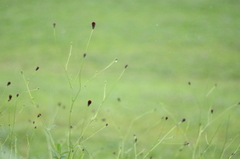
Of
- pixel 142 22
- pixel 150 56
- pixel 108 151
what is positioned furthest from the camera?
pixel 142 22

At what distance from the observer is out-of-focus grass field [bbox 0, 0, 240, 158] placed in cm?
400

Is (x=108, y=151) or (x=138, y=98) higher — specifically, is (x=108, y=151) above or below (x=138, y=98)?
above

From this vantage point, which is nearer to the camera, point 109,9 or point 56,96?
point 56,96

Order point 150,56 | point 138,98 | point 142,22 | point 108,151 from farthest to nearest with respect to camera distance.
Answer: point 142,22
point 150,56
point 138,98
point 108,151

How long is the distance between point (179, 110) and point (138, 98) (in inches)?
27.1

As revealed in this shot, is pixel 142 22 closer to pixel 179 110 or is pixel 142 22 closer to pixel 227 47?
pixel 227 47

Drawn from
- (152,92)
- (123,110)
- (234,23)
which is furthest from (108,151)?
(234,23)

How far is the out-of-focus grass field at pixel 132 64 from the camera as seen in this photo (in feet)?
13.1

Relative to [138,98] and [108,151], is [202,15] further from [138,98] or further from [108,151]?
[108,151]

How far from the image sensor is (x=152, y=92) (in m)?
5.30

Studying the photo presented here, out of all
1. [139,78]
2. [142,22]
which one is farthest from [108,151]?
[142,22]

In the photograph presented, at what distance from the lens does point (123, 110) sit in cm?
468

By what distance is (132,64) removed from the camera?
253 inches

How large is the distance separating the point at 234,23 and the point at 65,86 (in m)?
4.67
